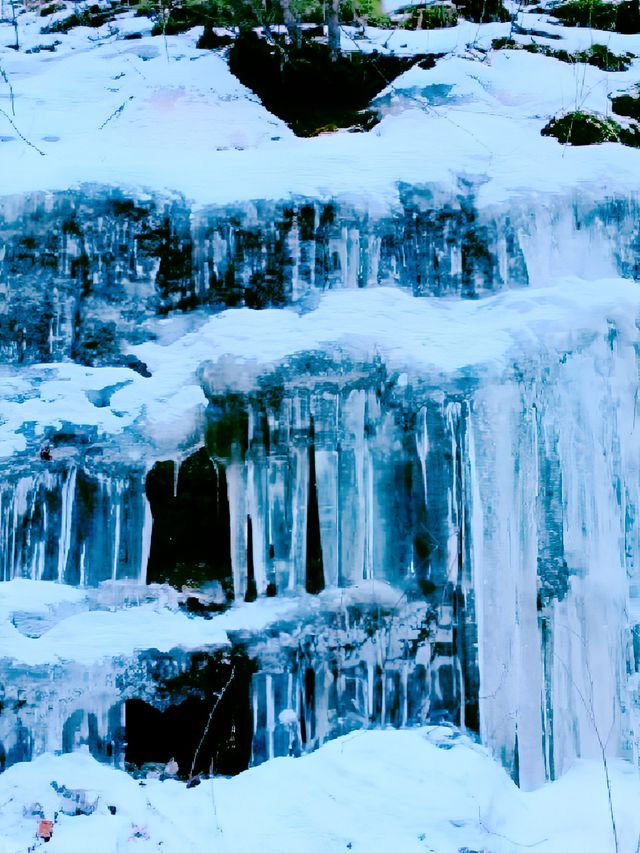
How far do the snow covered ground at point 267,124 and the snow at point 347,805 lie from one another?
8.72 feet

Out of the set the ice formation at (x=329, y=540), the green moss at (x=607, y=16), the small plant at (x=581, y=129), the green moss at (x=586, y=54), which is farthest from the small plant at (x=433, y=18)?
the ice formation at (x=329, y=540)

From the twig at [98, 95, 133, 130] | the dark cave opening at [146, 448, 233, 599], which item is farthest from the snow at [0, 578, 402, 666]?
the twig at [98, 95, 133, 130]

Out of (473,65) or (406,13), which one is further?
(406,13)

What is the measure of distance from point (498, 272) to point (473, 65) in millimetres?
1907

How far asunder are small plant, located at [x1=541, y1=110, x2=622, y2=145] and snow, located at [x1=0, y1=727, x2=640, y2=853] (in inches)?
129

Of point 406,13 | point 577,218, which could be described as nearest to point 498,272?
point 577,218

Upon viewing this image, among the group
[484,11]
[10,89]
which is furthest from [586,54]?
[10,89]

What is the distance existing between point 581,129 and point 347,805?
3737 millimetres

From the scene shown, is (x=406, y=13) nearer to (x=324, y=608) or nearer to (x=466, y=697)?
(x=324, y=608)

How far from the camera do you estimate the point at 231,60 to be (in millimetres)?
4559

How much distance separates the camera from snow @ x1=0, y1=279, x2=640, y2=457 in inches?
122

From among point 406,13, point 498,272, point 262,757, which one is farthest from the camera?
point 406,13

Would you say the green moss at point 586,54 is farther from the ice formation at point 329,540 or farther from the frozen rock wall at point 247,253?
the ice formation at point 329,540

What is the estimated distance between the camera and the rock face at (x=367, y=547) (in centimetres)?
304
